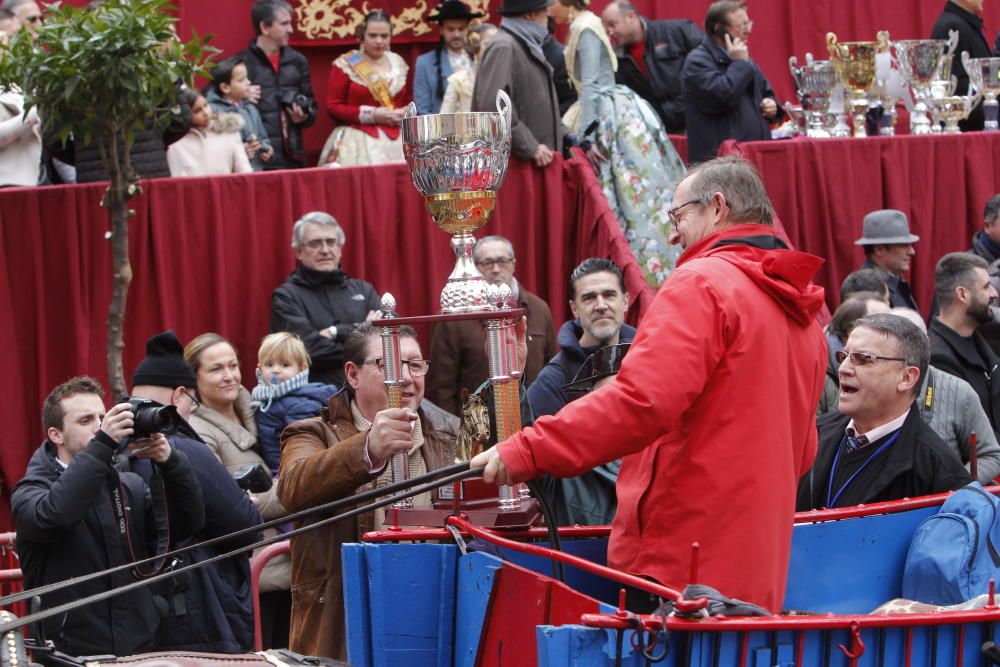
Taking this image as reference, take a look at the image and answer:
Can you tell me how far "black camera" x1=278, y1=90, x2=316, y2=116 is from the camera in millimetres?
11289

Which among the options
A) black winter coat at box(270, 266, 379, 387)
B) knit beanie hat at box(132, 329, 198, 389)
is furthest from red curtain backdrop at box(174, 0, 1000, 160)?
knit beanie hat at box(132, 329, 198, 389)

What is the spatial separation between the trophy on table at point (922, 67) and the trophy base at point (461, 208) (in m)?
6.75

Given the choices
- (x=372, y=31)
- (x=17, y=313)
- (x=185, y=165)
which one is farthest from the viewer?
(x=372, y=31)

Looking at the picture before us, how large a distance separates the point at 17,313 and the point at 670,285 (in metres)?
5.38

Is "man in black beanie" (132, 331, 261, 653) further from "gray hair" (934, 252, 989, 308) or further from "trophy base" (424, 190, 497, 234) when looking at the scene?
"gray hair" (934, 252, 989, 308)

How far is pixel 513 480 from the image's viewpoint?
4109 millimetres

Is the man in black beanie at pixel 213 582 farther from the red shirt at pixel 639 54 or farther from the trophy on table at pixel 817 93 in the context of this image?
the red shirt at pixel 639 54

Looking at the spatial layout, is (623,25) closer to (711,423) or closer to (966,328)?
(966,328)

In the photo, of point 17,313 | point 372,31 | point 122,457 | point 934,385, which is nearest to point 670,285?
point 122,457

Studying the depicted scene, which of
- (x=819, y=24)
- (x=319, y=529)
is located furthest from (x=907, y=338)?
(x=819, y=24)

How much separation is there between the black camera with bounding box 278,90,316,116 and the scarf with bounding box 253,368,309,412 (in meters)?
4.02

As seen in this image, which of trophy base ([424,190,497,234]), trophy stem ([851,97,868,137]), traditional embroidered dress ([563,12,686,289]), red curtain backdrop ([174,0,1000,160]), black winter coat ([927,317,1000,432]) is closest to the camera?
trophy base ([424,190,497,234])

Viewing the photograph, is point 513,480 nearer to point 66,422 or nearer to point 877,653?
point 877,653

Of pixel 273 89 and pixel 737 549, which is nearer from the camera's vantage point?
pixel 737 549
